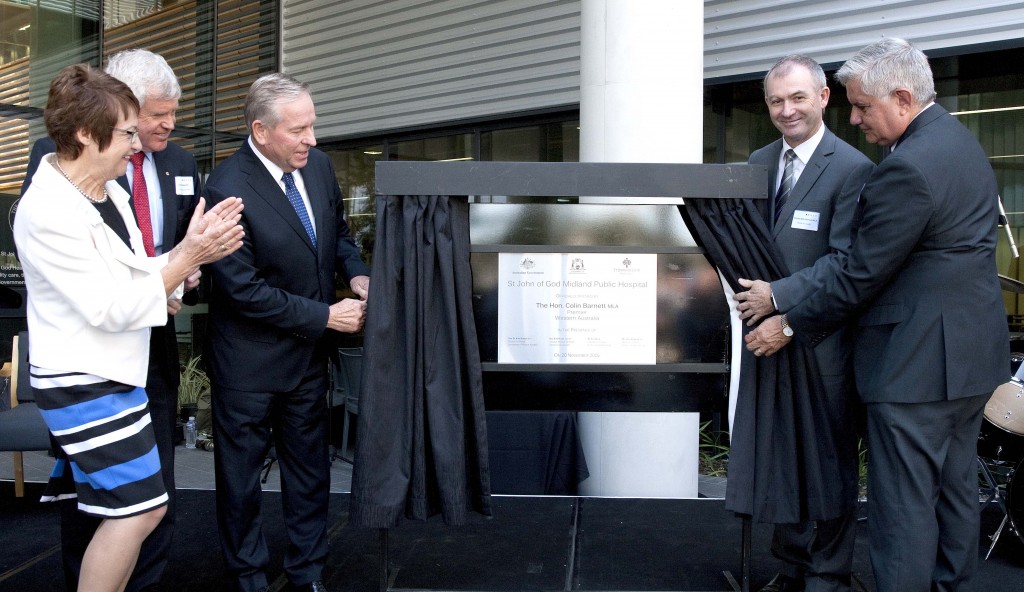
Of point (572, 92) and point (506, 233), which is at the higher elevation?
point (572, 92)

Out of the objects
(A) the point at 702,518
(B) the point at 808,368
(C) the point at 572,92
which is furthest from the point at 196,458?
(B) the point at 808,368

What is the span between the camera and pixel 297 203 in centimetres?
319

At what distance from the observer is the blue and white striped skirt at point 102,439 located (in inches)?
94.7

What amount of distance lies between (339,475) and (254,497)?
151 inches

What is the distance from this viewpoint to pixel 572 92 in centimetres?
694

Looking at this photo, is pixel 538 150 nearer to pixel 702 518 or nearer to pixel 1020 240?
pixel 1020 240

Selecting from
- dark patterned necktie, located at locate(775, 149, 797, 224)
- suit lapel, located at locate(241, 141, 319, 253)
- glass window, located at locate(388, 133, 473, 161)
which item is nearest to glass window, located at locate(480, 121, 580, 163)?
glass window, located at locate(388, 133, 473, 161)

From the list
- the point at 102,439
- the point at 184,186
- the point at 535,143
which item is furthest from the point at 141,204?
the point at 535,143

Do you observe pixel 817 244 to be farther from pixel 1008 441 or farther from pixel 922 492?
pixel 1008 441

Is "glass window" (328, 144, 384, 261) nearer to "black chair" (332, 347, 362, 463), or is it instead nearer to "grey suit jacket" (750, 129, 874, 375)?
"black chair" (332, 347, 362, 463)

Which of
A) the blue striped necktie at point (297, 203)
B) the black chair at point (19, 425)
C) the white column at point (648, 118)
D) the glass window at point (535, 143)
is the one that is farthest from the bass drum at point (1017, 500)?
the black chair at point (19, 425)

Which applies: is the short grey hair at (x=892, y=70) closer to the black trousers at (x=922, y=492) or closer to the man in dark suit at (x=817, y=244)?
the man in dark suit at (x=817, y=244)

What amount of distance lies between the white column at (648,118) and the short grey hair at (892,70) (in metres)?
2.16

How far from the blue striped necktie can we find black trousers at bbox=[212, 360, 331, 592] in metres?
0.49
